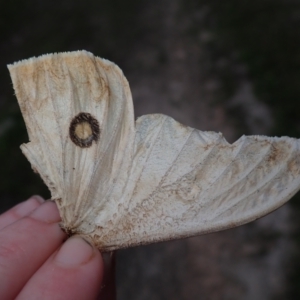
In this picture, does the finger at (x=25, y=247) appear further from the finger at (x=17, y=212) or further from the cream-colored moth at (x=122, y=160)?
the finger at (x=17, y=212)

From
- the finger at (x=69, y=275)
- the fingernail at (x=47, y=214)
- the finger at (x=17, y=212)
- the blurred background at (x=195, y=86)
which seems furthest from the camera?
the blurred background at (x=195, y=86)

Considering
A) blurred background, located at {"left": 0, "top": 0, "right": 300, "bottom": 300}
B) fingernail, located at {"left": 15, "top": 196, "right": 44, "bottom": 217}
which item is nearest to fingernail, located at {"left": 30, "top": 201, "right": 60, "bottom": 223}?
fingernail, located at {"left": 15, "top": 196, "right": 44, "bottom": 217}

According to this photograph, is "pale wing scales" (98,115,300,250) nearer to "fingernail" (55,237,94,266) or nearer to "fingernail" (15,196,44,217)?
"fingernail" (55,237,94,266)

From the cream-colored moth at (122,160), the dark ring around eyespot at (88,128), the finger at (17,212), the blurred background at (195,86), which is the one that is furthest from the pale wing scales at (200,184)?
the blurred background at (195,86)

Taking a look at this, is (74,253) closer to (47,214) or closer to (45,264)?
(45,264)

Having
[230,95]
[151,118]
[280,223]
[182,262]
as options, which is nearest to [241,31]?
[230,95]

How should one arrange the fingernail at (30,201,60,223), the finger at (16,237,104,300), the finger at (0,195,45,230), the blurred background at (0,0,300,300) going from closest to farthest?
1. the finger at (16,237,104,300)
2. the fingernail at (30,201,60,223)
3. the finger at (0,195,45,230)
4. the blurred background at (0,0,300,300)
